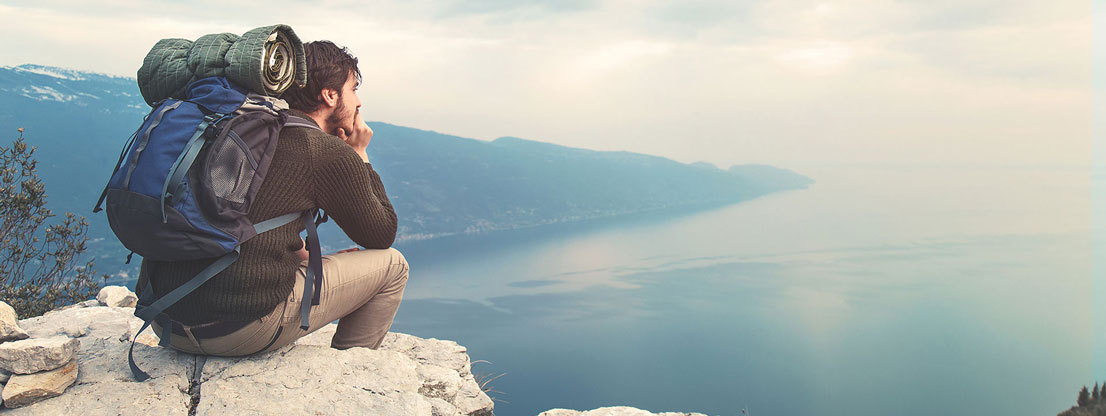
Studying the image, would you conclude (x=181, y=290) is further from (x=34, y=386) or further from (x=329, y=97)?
(x=34, y=386)

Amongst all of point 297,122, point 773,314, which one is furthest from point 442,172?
point 297,122

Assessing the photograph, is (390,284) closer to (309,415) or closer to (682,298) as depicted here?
(309,415)

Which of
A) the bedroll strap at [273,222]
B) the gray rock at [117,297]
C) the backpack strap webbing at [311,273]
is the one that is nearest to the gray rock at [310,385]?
the backpack strap webbing at [311,273]

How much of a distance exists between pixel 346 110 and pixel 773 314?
60.3m

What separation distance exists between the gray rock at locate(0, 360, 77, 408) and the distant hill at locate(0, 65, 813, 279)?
187 ft

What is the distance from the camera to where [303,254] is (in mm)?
2209

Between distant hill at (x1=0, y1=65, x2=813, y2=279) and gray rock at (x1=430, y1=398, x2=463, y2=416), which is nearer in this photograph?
gray rock at (x1=430, y1=398, x2=463, y2=416)

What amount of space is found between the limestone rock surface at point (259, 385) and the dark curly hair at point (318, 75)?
1021mm

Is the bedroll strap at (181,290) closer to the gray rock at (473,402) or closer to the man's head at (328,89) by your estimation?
the man's head at (328,89)

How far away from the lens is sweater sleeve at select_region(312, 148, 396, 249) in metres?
1.93

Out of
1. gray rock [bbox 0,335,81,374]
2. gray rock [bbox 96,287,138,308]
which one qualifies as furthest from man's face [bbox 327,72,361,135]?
gray rock [bbox 96,287,138,308]

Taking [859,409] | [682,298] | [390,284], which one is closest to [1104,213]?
[682,298]

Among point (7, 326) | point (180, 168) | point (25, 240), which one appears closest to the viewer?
point (180, 168)

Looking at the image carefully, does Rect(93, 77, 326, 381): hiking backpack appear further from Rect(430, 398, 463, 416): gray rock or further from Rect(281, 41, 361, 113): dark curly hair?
Rect(430, 398, 463, 416): gray rock
